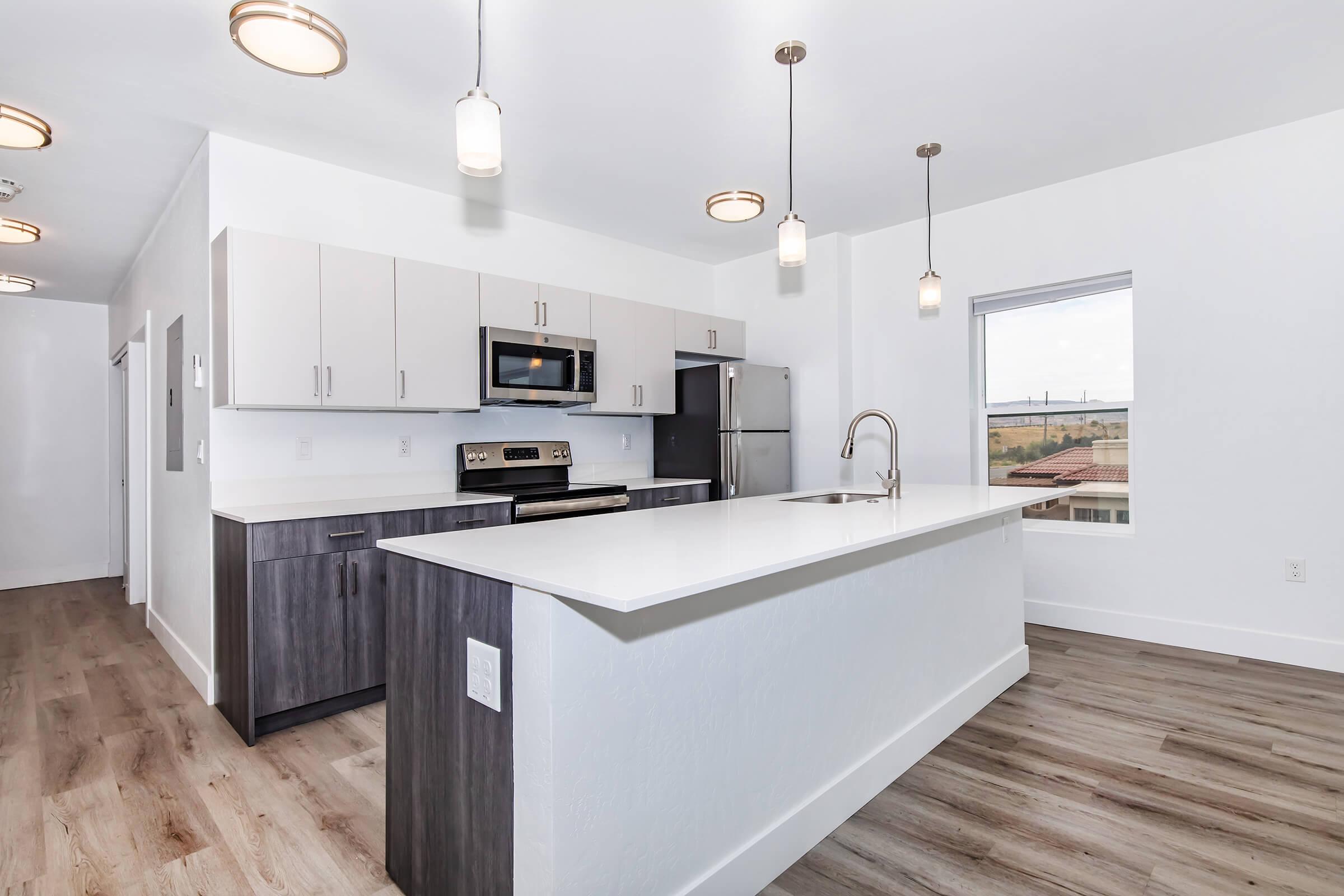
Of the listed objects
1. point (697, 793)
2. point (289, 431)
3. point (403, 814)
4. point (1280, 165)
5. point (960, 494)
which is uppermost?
point (1280, 165)

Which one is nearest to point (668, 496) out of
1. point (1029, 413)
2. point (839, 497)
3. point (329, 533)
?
point (839, 497)

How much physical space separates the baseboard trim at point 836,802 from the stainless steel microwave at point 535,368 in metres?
2.40

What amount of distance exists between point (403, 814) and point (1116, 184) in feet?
13.8

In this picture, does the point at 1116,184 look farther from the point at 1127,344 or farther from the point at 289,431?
the point at 289,431

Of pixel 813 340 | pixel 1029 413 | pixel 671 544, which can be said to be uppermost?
pixel 813 340

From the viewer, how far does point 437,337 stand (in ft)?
11.1

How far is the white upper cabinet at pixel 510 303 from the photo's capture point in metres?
3.57

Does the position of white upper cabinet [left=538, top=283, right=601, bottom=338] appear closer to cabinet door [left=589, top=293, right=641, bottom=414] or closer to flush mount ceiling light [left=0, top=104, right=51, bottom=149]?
cabinet door [left=589, top=293, right=641, bottom=414]

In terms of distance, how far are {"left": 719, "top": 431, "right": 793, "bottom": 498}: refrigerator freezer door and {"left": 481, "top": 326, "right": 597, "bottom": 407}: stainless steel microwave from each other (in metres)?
0.93

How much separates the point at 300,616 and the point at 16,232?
294cm

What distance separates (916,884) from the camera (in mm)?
1676

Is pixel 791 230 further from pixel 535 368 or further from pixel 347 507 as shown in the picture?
pixel 347 507

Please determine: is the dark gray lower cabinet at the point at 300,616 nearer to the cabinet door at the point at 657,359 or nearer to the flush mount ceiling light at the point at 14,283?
the cabinet door at the point at 657,359

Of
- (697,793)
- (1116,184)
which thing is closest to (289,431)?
(697,793)
